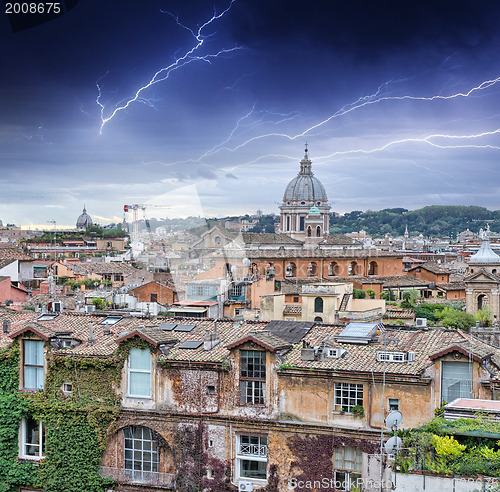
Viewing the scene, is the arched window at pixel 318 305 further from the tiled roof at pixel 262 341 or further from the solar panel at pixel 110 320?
the solar panel at pixel 110 320

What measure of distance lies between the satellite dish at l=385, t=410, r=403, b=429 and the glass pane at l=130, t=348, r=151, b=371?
580 cm

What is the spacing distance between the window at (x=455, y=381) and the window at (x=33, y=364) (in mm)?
9299

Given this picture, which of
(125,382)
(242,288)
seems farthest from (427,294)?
(125,382)

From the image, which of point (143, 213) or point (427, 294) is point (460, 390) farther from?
point (427, 294)

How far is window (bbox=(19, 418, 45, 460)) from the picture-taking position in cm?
1903

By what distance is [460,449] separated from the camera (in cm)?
1323

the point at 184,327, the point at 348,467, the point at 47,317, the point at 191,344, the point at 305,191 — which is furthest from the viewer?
the point at 305,191

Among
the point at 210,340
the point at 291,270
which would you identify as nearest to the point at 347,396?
the point at 210,340

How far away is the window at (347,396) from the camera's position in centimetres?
1659

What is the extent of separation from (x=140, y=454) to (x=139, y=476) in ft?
1.57

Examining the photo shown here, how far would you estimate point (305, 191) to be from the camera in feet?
395

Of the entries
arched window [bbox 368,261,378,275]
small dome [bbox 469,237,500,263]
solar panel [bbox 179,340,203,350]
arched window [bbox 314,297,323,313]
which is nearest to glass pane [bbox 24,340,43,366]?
solar panel [bbox 179,340,203,350]

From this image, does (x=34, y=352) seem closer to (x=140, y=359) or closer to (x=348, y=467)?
(x=140, y=359)

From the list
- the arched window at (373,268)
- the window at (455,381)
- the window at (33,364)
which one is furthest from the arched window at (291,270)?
the window at (455,381)
